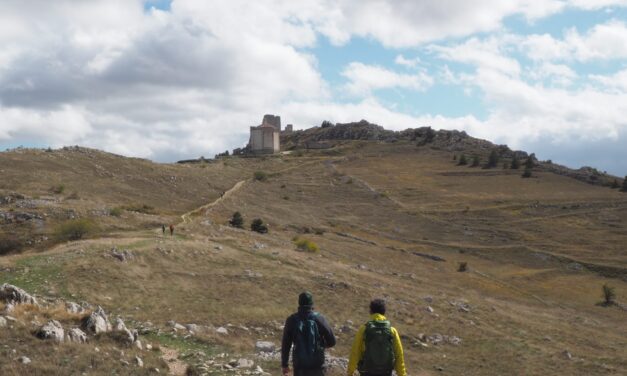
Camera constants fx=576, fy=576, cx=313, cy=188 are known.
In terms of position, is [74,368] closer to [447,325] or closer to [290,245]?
[447,325]

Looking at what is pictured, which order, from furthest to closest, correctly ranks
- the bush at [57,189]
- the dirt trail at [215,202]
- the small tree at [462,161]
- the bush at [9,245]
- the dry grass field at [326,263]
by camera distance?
1. the small tree at [462,161]
2. the bush at [57,189]
3. the dirt trail at [215,202]
4. the bush at [9,245]
5. the dry grass field at [326,263]

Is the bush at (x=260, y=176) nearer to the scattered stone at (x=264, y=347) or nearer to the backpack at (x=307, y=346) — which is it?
the scattered stone at (x=264, y=347)

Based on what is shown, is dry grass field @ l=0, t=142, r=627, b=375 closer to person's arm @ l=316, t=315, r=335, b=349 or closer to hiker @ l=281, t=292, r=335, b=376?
hiker @ l=281, t=292, r=335, b=376

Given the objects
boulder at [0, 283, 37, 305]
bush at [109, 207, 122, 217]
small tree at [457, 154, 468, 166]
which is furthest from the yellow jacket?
small tree at [457, 154, 468, 166]

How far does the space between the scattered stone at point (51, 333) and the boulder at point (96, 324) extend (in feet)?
3.10

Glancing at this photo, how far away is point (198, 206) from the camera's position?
6106 cm

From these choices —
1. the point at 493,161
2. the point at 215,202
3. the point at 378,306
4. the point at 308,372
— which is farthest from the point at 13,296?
the point at 493,161

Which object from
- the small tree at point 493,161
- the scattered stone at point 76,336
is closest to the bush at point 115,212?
the scattered stone at point 76,336

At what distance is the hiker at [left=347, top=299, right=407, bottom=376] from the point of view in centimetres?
900

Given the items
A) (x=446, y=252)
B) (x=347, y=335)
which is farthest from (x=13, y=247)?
(x=446, y=252)

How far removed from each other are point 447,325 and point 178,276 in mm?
12714

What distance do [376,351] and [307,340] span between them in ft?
3.59

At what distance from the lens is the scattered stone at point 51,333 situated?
41.6 ft

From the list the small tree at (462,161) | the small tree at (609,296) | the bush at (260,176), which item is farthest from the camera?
the small tree at (462,161)
